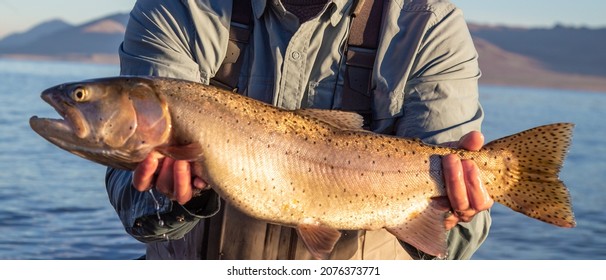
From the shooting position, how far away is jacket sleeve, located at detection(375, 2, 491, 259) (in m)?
4.50

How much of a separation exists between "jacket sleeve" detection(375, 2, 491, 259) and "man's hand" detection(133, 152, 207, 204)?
1.12 metres

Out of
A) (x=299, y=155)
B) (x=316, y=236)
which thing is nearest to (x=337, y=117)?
(x=299, y=155)

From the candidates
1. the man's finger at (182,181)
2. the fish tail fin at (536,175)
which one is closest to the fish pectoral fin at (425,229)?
the fish tail fin at (536,175)

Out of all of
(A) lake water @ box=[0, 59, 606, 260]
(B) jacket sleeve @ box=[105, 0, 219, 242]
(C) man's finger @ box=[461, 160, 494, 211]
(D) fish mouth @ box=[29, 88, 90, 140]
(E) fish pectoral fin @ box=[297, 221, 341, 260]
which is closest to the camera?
(D) fish mouth @ box=[29, 88, 90, 140]

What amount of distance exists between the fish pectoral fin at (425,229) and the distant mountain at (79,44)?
270 ft

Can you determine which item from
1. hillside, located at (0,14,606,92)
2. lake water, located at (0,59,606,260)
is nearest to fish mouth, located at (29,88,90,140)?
lake water, located at (0,59,606,260)

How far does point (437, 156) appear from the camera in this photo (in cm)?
404

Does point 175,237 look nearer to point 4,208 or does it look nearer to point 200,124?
point 200,124

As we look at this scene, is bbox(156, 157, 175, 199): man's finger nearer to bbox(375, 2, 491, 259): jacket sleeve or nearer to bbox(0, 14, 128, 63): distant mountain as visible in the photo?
bbox(375, 2, 491, 259): jacket sleeve

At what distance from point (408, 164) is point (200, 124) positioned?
92cm

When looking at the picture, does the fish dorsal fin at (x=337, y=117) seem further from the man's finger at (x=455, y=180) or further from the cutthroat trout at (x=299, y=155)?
the man's finger at (x=455, y=180)

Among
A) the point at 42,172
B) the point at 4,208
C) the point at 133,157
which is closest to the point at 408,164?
the point at 133,157
